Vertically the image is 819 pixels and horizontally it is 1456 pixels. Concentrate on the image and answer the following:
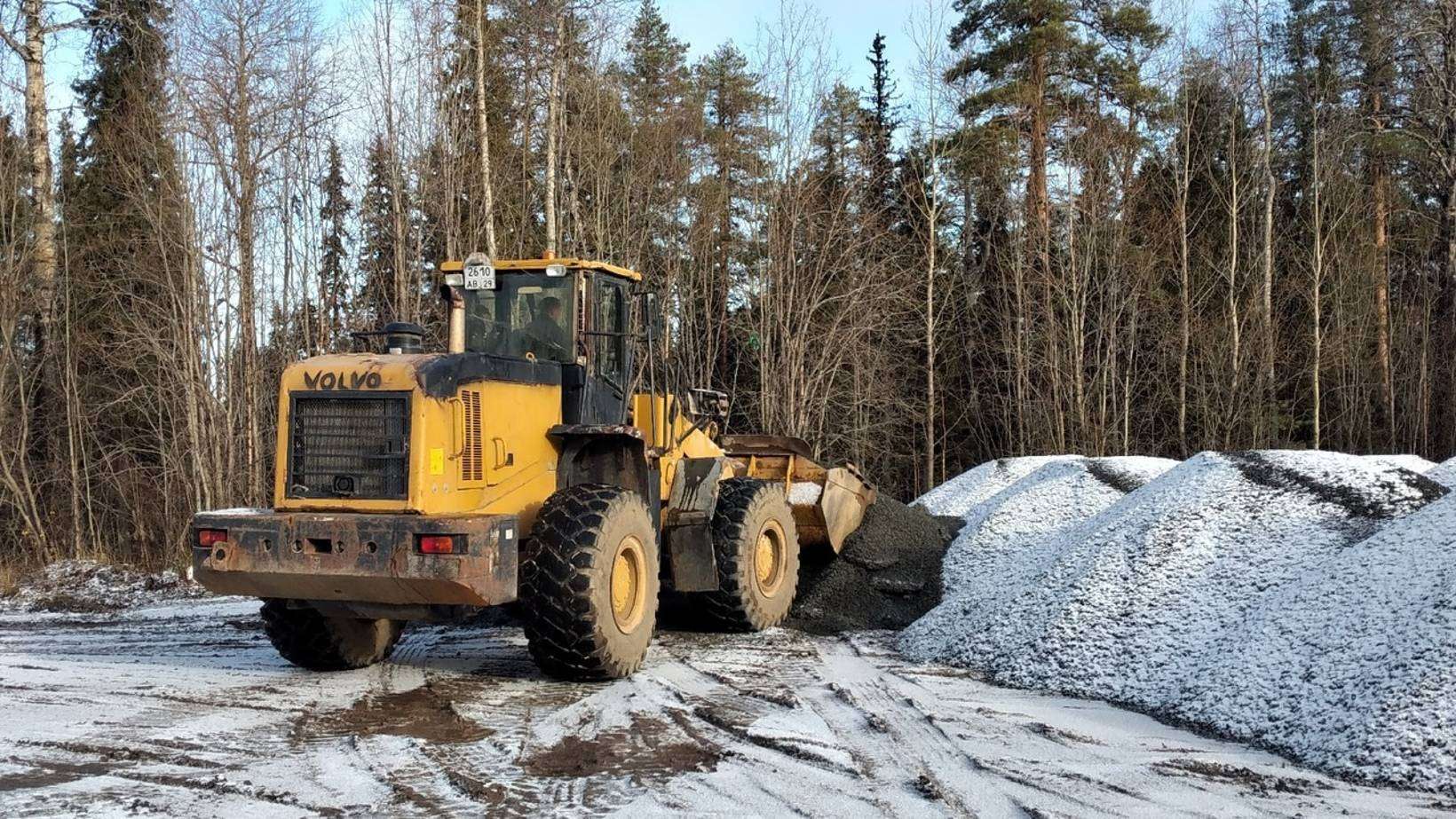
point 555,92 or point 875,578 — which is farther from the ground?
point 555,92

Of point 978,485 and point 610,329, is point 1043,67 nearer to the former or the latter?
point 978,485

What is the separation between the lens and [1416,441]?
28797mm

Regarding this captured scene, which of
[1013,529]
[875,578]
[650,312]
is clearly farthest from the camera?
[1013,529]

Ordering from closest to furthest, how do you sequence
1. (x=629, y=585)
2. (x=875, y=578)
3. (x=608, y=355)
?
(x=629, y=585), (x=608, y=355), (x=875, y=578)

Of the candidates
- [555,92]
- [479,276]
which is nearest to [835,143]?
[555,92]

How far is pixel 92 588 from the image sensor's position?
1353cm

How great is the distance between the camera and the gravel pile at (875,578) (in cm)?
1050

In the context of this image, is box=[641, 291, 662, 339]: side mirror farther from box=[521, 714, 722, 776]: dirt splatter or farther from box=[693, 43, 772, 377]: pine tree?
box=[693, 43, 772, 377]: pine tree

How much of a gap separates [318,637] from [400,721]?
5.64ft

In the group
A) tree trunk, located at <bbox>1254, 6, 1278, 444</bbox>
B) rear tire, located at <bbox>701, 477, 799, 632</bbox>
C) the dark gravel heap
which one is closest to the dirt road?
rear tire, located at <bbox>701, 477, 799, 632</bbox>

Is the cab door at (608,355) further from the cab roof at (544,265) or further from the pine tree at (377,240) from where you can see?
the pine tree at (377,240)

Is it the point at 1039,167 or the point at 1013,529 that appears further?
the point at 1039,167

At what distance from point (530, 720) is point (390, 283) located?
1667 cm

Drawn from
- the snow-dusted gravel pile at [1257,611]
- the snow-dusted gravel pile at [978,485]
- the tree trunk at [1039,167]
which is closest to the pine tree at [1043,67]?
the tree trunk at [1039,167]
